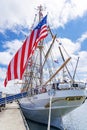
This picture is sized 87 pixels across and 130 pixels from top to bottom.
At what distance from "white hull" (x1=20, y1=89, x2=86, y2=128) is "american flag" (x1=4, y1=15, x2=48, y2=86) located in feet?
16.2

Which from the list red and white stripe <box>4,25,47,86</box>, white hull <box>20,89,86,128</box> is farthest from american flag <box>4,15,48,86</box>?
white hull <box>20,89,86,128</box>

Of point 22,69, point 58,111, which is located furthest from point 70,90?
point 22,69

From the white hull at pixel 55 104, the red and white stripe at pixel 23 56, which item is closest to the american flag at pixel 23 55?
Answer: the red and white stripe at pixel 23 56

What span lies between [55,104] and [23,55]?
21.7 ft

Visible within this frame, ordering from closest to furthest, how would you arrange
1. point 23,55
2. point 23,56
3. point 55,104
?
point 23,56 < point 23,55 < point 55,104

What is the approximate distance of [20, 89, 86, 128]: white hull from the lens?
27.1m

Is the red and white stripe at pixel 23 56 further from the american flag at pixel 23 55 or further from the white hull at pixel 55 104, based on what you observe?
the white hull at pixel 55 104

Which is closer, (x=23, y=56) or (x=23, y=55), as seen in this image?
(x=23, y=56)

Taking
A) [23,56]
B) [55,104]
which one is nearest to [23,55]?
[23,56]

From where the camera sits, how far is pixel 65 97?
27.1 metres

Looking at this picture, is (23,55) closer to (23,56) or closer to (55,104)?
(23,56)

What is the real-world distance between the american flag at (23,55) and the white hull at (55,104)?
4939mm

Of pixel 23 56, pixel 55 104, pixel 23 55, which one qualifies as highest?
pixel 23 55

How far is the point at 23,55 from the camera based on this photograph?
24.4m
